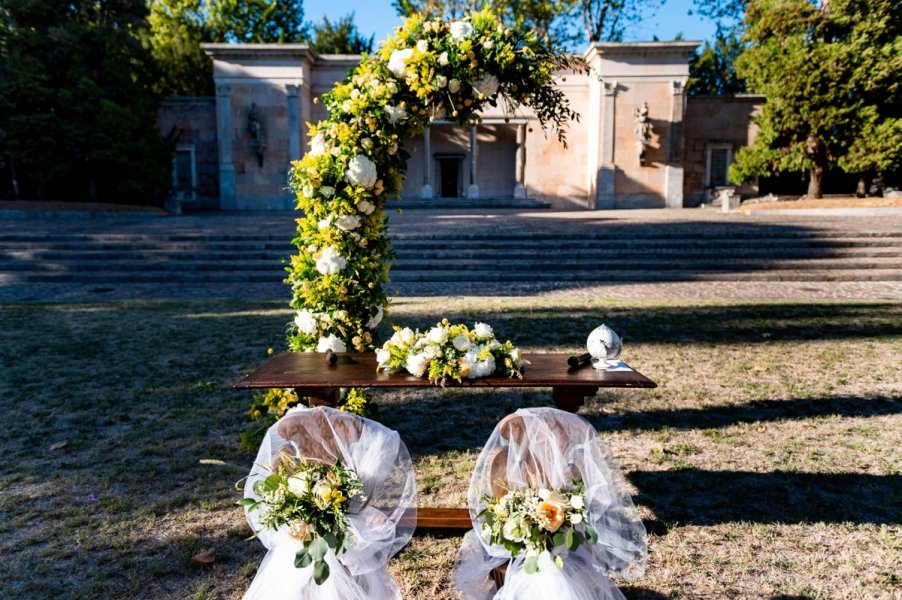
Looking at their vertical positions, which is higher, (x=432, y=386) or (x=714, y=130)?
(x=714, y=130)

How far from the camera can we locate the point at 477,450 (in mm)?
4512

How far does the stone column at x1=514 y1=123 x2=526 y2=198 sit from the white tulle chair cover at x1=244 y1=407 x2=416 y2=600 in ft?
86.4

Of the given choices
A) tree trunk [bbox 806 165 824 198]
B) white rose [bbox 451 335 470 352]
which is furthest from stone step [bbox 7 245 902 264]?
tree trunk [bbox 806 165 824 198]

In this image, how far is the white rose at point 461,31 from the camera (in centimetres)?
389

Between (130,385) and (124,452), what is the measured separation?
1.65 meters

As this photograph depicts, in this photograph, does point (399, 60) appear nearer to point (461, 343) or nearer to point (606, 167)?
point (461, 343)

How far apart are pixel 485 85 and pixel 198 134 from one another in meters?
25.9

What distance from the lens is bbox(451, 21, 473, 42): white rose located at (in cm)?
389

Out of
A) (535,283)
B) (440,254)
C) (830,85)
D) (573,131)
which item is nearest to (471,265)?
(440,254)

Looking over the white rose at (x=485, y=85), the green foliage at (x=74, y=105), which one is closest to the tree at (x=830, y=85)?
the white rose at (x=485, y=85)

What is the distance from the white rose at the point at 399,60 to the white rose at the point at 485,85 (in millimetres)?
468

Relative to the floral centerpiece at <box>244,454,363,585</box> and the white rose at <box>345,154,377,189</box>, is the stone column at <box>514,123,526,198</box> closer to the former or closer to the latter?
the white rose at <box>345,154,377,189</box>

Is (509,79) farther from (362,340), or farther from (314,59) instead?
(314,59)

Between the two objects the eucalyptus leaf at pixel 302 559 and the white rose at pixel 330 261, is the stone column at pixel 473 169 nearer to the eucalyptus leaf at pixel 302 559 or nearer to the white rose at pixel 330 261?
the white rose at pixel 330 261
